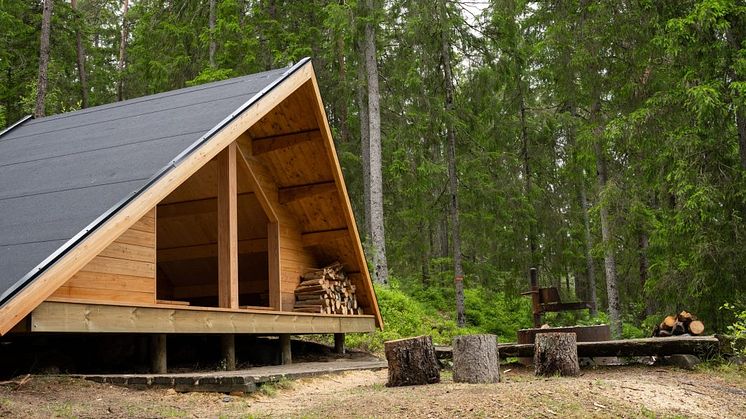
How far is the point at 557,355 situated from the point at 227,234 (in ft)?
14.3

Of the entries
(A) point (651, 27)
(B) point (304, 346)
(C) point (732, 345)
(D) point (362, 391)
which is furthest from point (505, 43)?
(D) point (362, 391)

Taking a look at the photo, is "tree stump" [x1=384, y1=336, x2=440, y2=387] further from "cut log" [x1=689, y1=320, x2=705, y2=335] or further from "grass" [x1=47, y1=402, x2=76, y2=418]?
"cut log" [x1=689, y1=320, x2=705, y2=335]

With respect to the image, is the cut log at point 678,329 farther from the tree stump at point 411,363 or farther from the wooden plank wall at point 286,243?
the wooden plank wall at point 286,243

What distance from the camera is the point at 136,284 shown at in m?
7.61

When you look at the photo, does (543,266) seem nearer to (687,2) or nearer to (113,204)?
(687,2)

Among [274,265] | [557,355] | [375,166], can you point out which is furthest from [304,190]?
[375,166]

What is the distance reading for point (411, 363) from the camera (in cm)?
789

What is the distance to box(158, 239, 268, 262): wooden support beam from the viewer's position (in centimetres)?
1204

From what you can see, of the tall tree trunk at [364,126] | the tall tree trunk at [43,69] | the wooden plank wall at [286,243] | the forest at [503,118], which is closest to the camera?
the wooden plank wall at [286,243]

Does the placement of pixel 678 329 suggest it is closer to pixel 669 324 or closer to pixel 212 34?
pixel 669 324

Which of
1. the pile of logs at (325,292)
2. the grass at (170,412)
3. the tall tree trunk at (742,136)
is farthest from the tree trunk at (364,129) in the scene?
the grass at (170,412)

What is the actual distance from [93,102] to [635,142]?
65.6 feet

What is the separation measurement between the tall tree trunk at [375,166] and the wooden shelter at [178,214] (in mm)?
5571

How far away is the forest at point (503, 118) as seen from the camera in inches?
516
